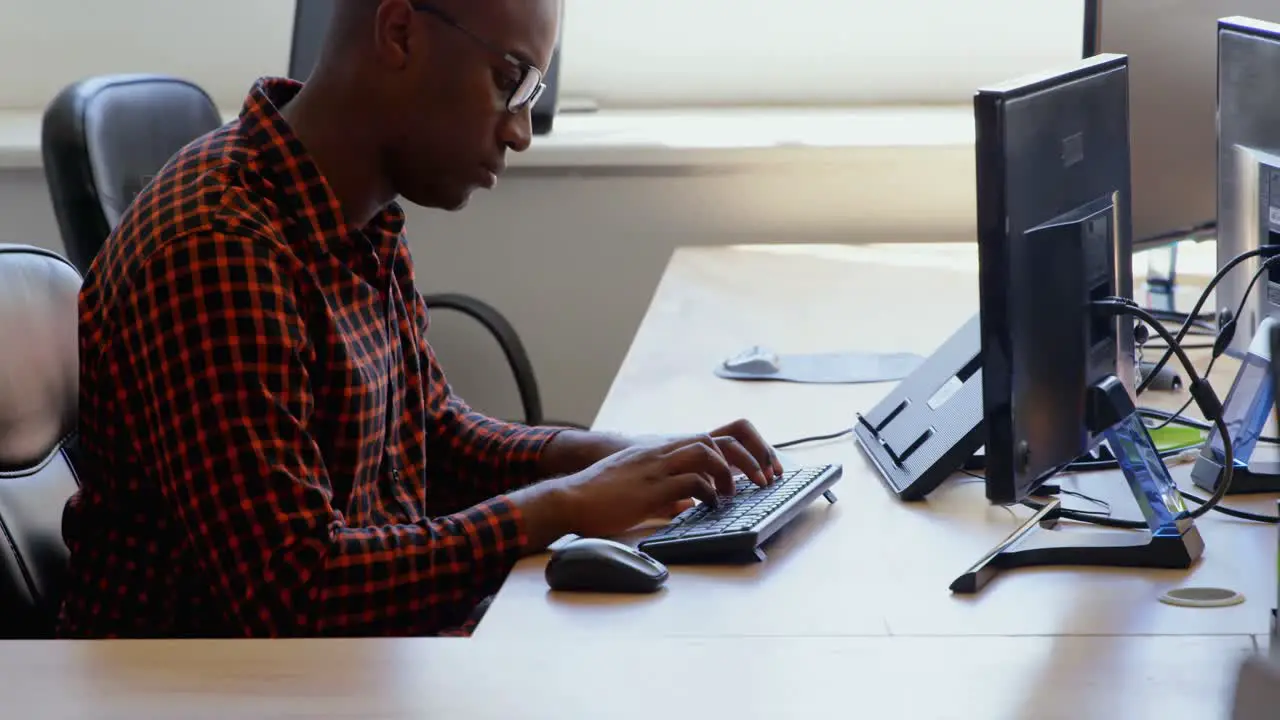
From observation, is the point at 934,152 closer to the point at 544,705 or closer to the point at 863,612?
the point at 863,612

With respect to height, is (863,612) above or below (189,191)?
below

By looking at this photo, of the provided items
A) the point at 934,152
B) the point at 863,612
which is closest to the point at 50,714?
the point at 863,612

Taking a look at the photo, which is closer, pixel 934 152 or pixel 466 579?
pixel 466 579

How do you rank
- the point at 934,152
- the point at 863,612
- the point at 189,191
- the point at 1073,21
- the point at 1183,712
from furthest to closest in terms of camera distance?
1. the point at 1073,21
2. the point at 934,152
3. the point at 189,191
4. the point at 863,612
5. the point at 1183,712

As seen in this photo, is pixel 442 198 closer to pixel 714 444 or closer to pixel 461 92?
pixel 461 92

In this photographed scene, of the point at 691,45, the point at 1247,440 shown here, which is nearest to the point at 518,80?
the point at 1247,440

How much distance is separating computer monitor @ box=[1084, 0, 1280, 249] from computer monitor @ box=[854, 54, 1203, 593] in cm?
66

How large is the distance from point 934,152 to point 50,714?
2.04 m

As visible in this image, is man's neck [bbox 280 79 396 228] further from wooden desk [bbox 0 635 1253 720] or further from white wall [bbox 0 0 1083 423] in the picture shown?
white wall [bbox 0 0 1083 423]

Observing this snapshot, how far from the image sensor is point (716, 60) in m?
3.04

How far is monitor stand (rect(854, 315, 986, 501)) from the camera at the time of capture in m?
1.43

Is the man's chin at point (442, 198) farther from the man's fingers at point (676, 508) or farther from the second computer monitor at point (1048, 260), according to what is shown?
the second computer monitor at point (1048, 260)

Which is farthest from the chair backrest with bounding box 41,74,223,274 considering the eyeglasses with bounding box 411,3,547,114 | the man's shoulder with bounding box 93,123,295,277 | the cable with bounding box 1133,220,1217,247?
the cable with bounding box 1133,220,1217,247

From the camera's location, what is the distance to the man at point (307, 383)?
1.19m
